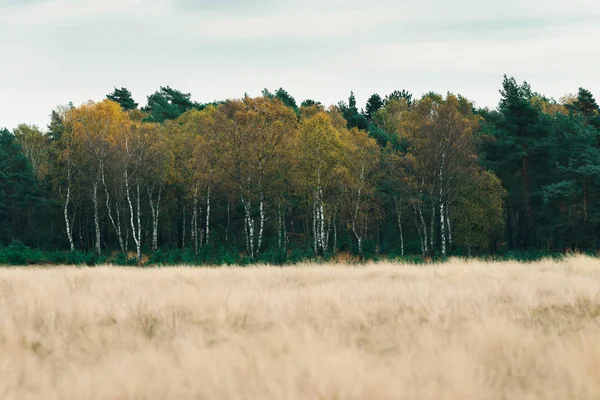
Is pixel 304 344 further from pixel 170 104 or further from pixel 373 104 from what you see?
pixel 373 104

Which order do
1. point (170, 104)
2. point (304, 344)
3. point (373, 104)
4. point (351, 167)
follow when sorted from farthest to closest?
point (373, 104)
point (170, 104)
point (351, 167)
point (304, 344)

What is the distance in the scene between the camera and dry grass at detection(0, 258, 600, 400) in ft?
15.2

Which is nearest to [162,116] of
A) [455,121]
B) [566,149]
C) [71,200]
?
[71,200]

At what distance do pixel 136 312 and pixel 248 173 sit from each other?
33119 mm

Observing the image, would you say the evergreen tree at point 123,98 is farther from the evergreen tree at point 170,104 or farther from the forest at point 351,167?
the forest at point 351,167

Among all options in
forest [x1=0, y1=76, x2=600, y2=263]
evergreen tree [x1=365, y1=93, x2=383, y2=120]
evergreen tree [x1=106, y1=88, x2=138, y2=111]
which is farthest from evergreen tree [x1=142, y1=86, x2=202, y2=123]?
evergreen tree [x1=365, y1=93, x2=383, y2=120]

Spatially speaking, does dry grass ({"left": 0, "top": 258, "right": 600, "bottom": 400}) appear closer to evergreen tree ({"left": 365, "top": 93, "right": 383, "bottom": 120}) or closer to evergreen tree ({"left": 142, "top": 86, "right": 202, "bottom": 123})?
evergreen tree ({"left": 142, "top": 86, "right": 202, "bottom": 123})

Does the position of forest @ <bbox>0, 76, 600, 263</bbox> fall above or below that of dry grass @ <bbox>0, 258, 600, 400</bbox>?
above

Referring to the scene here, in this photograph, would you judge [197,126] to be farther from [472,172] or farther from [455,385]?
[455,385]

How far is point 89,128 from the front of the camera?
156 feet

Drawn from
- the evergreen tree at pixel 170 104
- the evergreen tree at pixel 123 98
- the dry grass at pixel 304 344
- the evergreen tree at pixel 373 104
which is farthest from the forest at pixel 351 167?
the evergreen tree at pixel 373 104

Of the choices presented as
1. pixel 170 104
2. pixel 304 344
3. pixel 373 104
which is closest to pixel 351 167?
pixel 304 344

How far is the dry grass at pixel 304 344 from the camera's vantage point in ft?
15.2

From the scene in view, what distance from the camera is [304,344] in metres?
5.91
